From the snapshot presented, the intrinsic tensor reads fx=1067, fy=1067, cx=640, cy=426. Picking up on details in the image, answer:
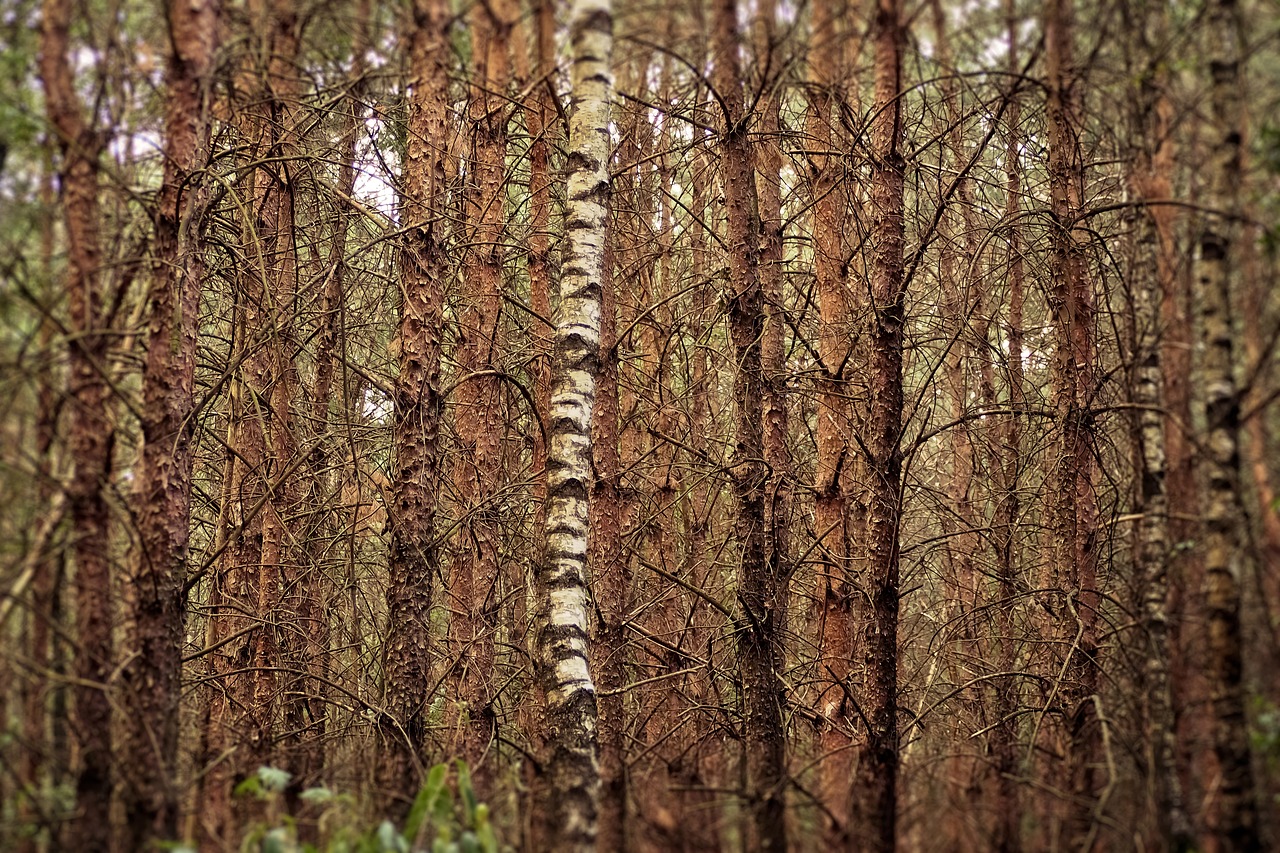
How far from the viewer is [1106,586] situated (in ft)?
25.3

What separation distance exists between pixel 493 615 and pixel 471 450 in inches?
65.3

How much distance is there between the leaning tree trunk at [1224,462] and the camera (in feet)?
16.9

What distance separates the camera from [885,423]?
23.8ft

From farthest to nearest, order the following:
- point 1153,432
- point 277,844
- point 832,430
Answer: point 832,430, point 1153,432, point 277,844

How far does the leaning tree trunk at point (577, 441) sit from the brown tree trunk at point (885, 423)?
6.22 ft

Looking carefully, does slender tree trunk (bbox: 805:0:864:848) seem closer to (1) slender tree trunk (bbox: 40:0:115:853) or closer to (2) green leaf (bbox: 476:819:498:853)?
(2) green leaf (bbox: 476:819:498:853)

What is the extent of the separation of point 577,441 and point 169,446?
2226 mm

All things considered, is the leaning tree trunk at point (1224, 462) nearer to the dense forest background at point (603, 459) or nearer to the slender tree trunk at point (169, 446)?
the dense forest background at point (603, 459)

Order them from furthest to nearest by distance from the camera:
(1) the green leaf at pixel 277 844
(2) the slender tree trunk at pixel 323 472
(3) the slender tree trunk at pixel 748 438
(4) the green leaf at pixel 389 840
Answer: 1. (3) the slender tree trunk at pixel 748 438
2. (2) the slender tree trunk at pixel 323 472
3. (4) the green leaf at pixel 389 840
4. (1) the green leaf at pixel 277 844

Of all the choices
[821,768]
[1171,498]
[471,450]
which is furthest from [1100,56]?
[471,450]

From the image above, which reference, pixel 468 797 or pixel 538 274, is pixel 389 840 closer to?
pixel 468 797

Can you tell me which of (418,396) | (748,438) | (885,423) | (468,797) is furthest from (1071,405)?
(468,797)

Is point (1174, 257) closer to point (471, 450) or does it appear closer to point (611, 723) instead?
point (611, 723)

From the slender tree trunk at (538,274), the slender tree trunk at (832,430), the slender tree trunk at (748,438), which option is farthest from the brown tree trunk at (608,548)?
the slender tree trunk at (832,430)
